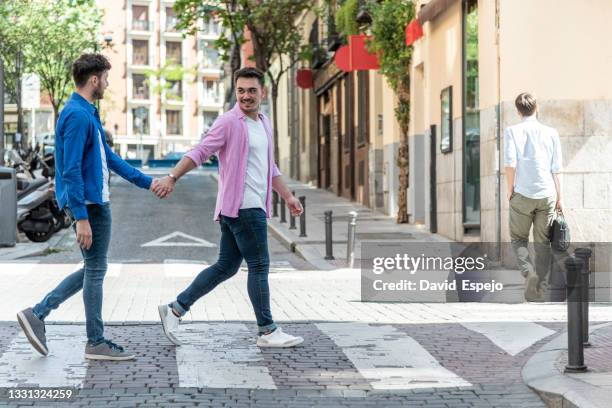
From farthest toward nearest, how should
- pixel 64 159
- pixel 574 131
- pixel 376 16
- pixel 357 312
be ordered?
1. pixel 376 16
2. pixel 574 131
3. pixel 357 312
4. pixel 64 159

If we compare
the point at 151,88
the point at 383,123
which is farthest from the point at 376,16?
the point at 151,88

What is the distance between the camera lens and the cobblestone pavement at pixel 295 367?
6152 millimetres

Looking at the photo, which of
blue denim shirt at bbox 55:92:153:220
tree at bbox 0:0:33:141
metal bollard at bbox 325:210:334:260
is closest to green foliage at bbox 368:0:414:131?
metal bollard at bbox 325:210:334:260

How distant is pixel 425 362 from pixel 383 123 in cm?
1919

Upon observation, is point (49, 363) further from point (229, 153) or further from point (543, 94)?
point (543, 94)

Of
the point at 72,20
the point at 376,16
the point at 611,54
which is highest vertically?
the point at 72,20

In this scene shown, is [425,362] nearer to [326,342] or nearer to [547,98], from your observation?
[326,342]

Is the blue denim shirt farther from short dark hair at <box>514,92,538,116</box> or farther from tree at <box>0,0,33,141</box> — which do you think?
tree at <box>0,0,33,141</box>

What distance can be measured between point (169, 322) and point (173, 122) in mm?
95515

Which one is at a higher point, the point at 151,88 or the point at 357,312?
the point at 151,88

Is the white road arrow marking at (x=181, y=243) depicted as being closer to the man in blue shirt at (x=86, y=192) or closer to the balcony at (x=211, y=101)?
the man in blue shirt at (x=86, y=192)

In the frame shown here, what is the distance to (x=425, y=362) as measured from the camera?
24.0 feet

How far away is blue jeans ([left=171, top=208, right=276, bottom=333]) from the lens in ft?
25.0

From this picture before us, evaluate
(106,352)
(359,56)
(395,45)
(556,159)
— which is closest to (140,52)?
(359,56)
